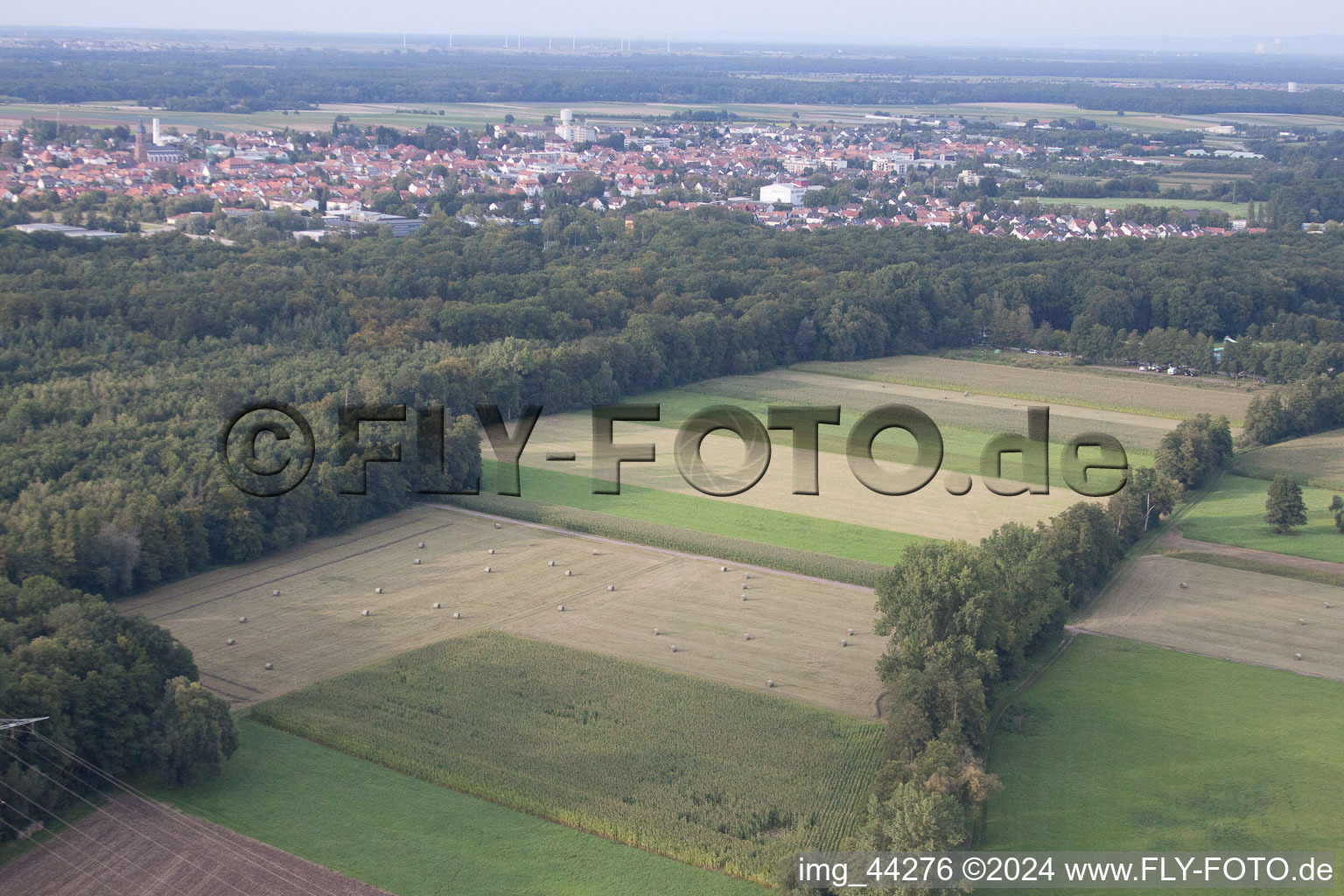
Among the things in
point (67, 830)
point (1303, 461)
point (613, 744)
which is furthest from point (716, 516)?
point (1303, 461)

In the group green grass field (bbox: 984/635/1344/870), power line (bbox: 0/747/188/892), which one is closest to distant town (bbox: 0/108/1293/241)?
power line (bbox: 0/747/188/892)

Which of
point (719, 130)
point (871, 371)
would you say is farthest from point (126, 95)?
point (871, 371)

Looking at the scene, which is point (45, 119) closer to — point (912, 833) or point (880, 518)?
point (880, 518)

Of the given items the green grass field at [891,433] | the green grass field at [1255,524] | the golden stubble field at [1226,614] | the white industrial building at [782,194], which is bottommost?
the golden stubble field at [1226,614]

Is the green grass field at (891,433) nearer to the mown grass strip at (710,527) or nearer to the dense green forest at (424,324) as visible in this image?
the dense green forest at (424,324)

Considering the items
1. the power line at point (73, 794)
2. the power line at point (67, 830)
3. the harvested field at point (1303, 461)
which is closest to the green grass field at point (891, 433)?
the harvested field at point (1303, 461)

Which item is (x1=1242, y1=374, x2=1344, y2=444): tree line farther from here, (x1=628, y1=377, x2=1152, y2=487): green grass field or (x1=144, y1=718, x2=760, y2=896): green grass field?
(x1=144, y1=718, x2=760, y2=896): green grass field
